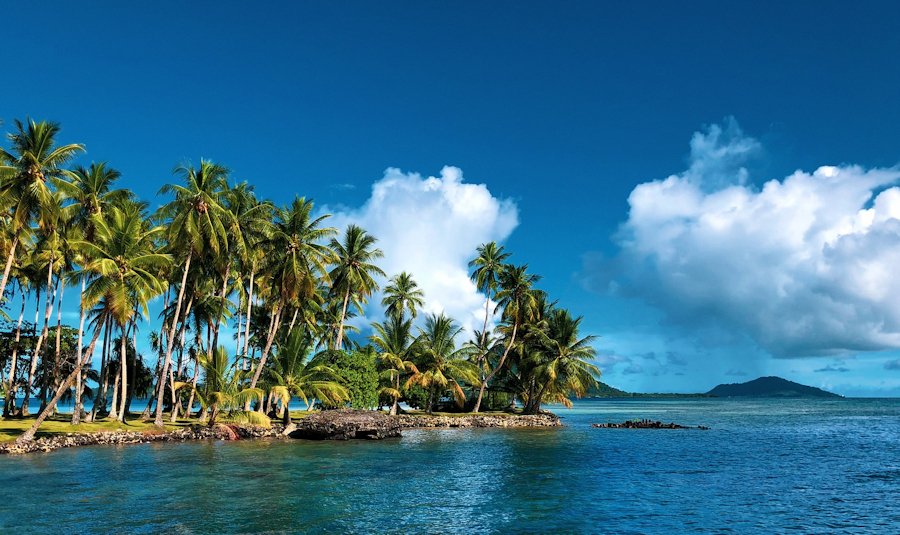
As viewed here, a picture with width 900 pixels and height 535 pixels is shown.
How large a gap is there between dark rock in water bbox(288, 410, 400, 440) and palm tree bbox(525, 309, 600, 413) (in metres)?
24.9

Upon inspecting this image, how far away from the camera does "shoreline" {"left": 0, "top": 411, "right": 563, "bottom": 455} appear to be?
34.5 m

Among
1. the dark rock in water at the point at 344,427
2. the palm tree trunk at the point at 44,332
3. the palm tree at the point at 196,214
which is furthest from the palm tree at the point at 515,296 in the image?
the palm tree trunk at the point at 44,332

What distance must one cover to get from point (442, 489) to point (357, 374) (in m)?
33.7

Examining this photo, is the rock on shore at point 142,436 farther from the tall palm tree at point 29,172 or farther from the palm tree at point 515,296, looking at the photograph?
the palm tree at point 515,296

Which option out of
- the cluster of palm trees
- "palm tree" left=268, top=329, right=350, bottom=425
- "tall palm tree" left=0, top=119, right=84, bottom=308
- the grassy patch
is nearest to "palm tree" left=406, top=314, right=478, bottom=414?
the cluster of palm trees

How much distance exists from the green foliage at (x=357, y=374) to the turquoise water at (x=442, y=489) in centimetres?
1441

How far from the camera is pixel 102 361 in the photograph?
48000mm

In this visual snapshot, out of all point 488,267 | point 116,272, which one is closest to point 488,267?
point 488,267

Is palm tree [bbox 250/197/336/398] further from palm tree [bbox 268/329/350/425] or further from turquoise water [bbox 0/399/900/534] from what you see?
turquoise water [bbox 0/399/900/534]

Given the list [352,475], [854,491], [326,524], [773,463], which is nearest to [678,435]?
[773,463]

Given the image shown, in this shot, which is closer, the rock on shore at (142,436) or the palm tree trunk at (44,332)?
the rock on shore at (142,436)

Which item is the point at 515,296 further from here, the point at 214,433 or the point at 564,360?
the point at 214,433

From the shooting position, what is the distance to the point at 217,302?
51.9 meters

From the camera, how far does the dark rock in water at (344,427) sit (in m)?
45.7
